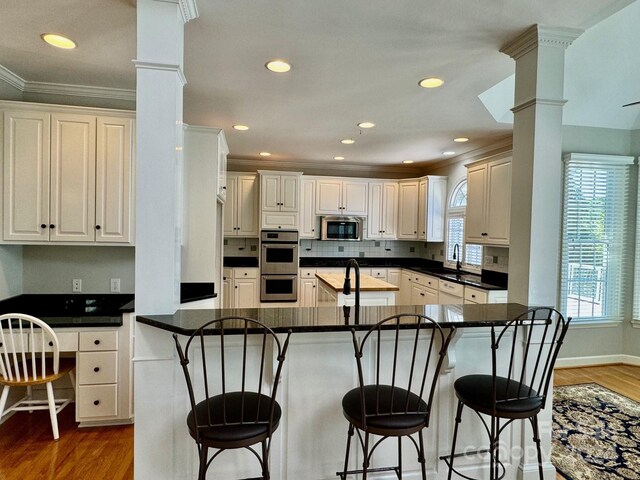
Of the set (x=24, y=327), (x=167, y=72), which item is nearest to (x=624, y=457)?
(x=167, y=72)

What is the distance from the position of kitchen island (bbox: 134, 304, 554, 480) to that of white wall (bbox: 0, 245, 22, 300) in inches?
74.6

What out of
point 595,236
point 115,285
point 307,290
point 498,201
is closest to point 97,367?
point 115,285

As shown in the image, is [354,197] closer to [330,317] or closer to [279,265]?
[279,265]

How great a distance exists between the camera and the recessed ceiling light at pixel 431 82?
2652 millimetres

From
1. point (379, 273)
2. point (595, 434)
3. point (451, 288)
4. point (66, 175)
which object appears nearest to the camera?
point (595, 434)

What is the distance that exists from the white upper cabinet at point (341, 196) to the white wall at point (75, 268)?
344cm

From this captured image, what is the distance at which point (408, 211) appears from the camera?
6.08 metres

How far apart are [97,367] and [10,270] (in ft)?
3.66

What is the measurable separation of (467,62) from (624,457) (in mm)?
2877

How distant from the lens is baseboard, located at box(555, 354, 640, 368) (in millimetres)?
3926

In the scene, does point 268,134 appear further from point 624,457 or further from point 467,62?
point 624,457

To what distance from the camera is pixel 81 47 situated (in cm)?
222

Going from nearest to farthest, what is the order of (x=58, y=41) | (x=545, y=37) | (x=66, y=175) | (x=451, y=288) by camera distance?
(x=545, y=37) → (x=58, y=41) → (x=66, y=175) → (x=451, y=288)

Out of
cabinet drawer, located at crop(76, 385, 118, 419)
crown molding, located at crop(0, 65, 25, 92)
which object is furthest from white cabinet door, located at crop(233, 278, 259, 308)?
crown molding, located at crop(0, 65, 25, 92)
